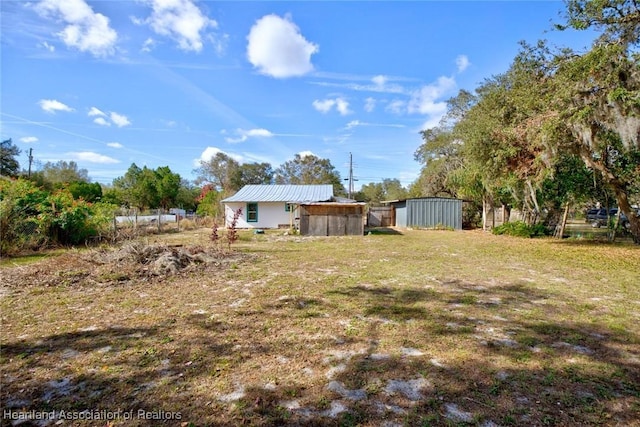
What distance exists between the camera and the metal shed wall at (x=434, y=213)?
18281 millimetres

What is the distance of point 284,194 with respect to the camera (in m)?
19.2

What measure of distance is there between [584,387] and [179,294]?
4.53 m

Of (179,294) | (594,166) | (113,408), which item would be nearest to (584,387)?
(113,408)

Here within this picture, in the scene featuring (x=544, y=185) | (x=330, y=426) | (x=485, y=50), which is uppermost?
(x=485, y=50)

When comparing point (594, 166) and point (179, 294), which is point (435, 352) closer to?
point (179, 294)

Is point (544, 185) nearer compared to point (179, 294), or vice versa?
point (179, 294)

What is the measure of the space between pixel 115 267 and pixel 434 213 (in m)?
16.4

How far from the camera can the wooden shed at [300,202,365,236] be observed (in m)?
14.2

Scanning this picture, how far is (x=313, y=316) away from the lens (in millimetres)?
3682

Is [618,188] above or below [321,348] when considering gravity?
above

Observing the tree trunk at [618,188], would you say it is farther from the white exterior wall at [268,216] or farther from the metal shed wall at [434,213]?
the white exterior wall at [268,216]

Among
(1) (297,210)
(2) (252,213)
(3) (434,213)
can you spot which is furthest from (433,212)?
(2) (252,213)

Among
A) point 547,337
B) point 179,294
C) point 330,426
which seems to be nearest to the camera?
point 330,426

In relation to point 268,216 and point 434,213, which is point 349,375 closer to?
point 268,216
